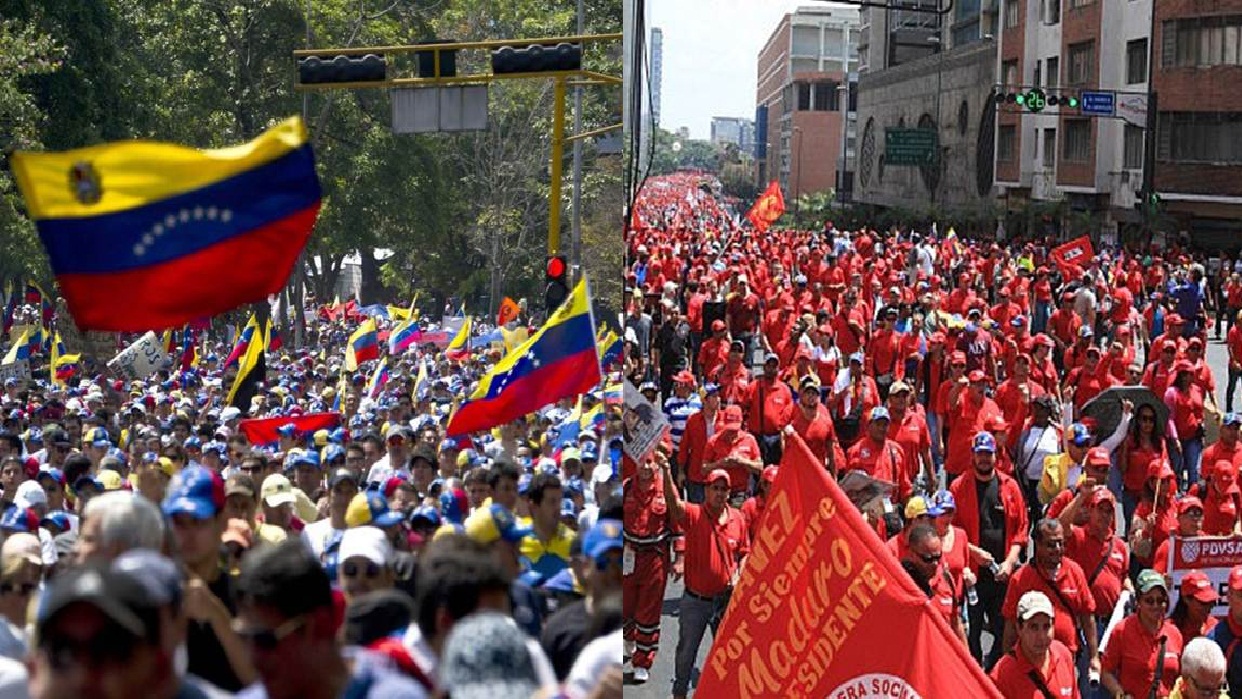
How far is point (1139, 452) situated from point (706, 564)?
→ 484 cm

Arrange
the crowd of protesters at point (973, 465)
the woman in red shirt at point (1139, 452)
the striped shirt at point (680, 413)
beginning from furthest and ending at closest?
1. the woman in red shirt at point (1139, 452)
2. the striped shirt at point (680, 413)
3. the crowd of protesters at point (973, 465)

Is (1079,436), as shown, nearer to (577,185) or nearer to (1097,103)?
(577,185)

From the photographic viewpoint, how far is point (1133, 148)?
53.3 metres

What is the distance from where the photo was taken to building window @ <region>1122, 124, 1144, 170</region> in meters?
52.5

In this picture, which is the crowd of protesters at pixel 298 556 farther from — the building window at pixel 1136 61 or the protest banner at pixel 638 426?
the building window at pixel 1136 61

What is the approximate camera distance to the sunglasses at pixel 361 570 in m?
Answer: 2.01

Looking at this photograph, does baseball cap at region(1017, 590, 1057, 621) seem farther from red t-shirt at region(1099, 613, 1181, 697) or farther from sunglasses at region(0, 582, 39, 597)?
sunglasses at region(0, 582, 39, 597)

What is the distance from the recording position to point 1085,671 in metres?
9.40

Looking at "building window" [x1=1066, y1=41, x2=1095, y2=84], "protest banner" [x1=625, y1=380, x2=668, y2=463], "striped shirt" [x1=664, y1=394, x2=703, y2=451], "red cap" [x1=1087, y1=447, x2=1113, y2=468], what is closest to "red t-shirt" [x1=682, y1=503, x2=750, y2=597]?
"red cap" [x1=1087, y1=447, x2=1113, y2=468]

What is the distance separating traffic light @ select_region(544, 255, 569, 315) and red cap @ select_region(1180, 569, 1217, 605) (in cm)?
707

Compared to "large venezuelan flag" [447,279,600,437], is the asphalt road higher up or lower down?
lower down

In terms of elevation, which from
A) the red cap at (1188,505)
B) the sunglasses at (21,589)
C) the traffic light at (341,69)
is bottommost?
the red cap at (1188,505)

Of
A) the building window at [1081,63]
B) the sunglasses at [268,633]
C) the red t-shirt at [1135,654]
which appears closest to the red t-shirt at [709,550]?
the red t-shirt at [1135,654]

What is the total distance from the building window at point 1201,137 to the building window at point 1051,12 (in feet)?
29.1
